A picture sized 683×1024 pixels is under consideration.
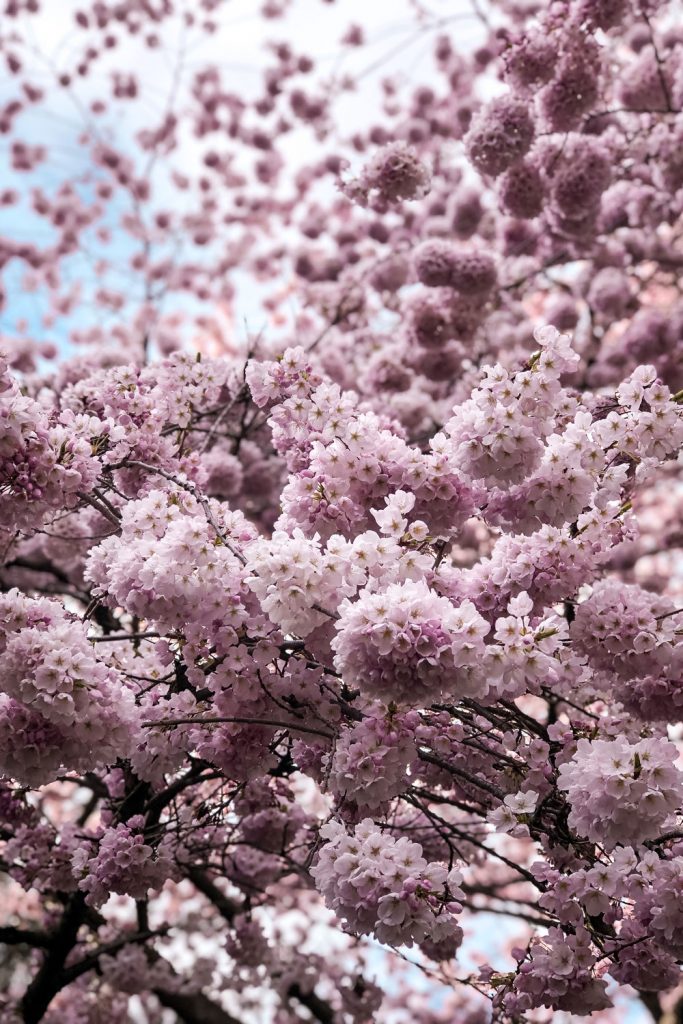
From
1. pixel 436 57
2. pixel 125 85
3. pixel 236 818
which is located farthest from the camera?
pixel 125 85

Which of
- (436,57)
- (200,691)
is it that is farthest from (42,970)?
(436,57)

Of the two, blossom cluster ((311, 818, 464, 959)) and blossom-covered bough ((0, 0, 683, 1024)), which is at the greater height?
blossom-covered bough ((0, 0, 683, 1024))

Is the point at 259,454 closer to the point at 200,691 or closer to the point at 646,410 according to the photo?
the point at 200,691

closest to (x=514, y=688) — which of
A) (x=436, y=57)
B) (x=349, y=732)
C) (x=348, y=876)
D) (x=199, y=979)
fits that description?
(x=349, y=732)

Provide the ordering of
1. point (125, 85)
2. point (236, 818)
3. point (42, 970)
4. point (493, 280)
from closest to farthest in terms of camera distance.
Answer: point (236, 818), point (42, 970), point (493, 280), point (125, 85)

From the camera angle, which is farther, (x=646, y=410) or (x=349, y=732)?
(x=646, y=410)

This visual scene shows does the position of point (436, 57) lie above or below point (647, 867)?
above

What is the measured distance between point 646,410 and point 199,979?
4.87 meters

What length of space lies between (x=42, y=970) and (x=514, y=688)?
3413mm

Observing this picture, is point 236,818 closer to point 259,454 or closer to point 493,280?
point 259,454

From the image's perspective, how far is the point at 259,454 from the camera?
18.2 feet

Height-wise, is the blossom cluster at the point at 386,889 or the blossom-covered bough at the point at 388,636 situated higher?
the blossom-covered bough at the point at 388,636

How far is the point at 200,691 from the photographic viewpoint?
111 inches

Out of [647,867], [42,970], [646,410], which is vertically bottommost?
[42,970]
